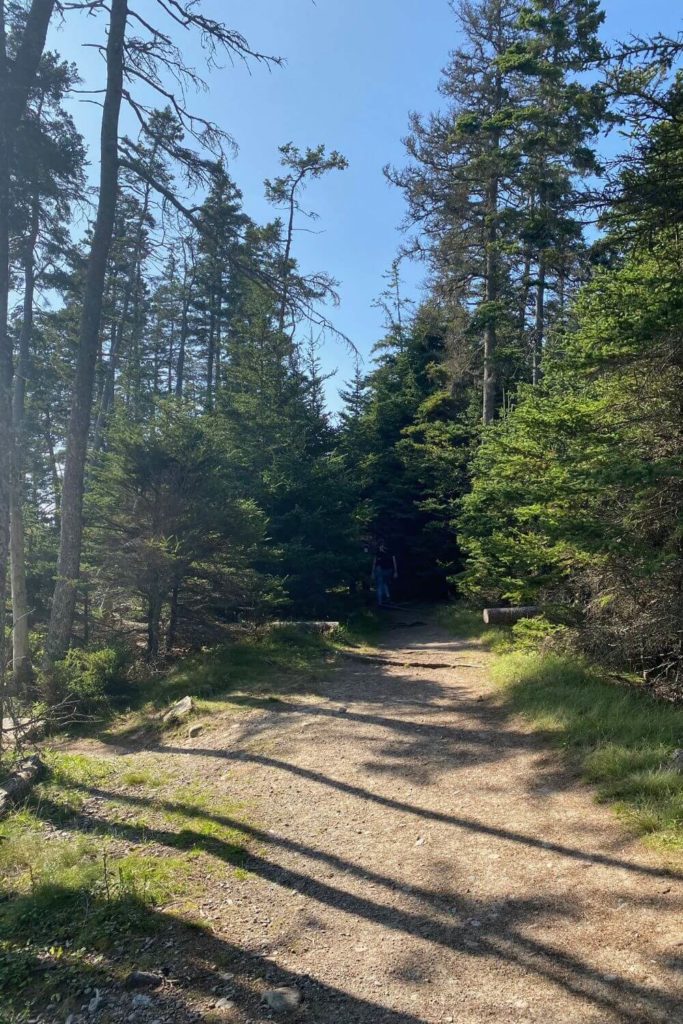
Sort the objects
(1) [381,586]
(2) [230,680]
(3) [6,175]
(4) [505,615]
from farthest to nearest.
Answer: (1) [381,586], (4) [505,615], (2) [230,680], (3) [6,175]

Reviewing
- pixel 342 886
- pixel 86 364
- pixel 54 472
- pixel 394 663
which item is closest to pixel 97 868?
pixel 342 886

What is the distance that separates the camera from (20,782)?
22.2 ft

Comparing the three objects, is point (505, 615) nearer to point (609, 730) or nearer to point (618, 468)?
point (609, 730)

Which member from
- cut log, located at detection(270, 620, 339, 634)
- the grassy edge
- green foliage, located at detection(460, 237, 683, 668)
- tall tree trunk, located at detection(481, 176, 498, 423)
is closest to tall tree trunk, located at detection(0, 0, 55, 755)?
the grassy edge

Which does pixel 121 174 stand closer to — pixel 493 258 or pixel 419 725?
pixel 493 258

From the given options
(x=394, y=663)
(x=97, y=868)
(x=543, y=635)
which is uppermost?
(x=543, y=635)

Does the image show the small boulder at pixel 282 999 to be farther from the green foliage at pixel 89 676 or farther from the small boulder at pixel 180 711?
the green foliage at pixel 89 676

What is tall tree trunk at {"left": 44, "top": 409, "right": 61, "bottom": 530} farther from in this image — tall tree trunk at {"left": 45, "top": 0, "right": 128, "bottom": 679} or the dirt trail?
the dirt trail

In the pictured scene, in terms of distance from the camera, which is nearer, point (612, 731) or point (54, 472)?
point (612, 731)

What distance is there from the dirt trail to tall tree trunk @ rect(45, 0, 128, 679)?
513cm

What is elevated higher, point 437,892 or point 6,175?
point 6,175

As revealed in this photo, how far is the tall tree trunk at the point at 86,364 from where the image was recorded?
11.4 meters

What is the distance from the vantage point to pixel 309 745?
7570 millimetres

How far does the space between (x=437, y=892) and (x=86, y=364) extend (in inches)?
415
